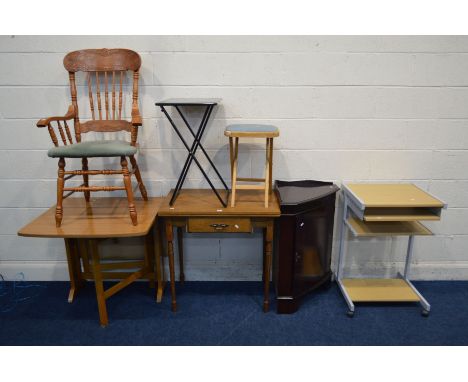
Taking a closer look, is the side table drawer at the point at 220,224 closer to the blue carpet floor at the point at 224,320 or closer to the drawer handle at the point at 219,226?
the drawer handle at the point at 219,226

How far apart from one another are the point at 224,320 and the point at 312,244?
751mm

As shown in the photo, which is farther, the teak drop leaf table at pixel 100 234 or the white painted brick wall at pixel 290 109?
the white painted brick wall at pixel 290 109

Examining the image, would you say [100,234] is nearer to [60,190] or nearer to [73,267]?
[60,190]

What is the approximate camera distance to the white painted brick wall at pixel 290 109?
239 cm

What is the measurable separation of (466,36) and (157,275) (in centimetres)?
256

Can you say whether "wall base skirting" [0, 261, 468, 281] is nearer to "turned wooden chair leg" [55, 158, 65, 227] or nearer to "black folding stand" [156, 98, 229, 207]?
"black folding stand" [156, 98, 229, 207]

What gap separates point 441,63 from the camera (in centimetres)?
241

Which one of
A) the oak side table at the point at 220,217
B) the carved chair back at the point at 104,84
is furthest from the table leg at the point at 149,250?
the carved chair back at the point at 104,84

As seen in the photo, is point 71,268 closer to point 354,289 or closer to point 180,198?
point 180,198

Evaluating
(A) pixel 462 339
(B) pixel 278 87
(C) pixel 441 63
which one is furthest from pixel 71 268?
(C) pixel 441 63

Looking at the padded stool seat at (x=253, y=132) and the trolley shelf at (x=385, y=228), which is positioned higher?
the padded stool seat at (x=253, y=132)

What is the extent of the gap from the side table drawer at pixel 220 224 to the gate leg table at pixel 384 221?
71 cm

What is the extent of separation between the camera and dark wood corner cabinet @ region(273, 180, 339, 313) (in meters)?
2.29

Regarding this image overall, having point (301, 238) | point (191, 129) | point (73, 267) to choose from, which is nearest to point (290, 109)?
point (191, 129)
